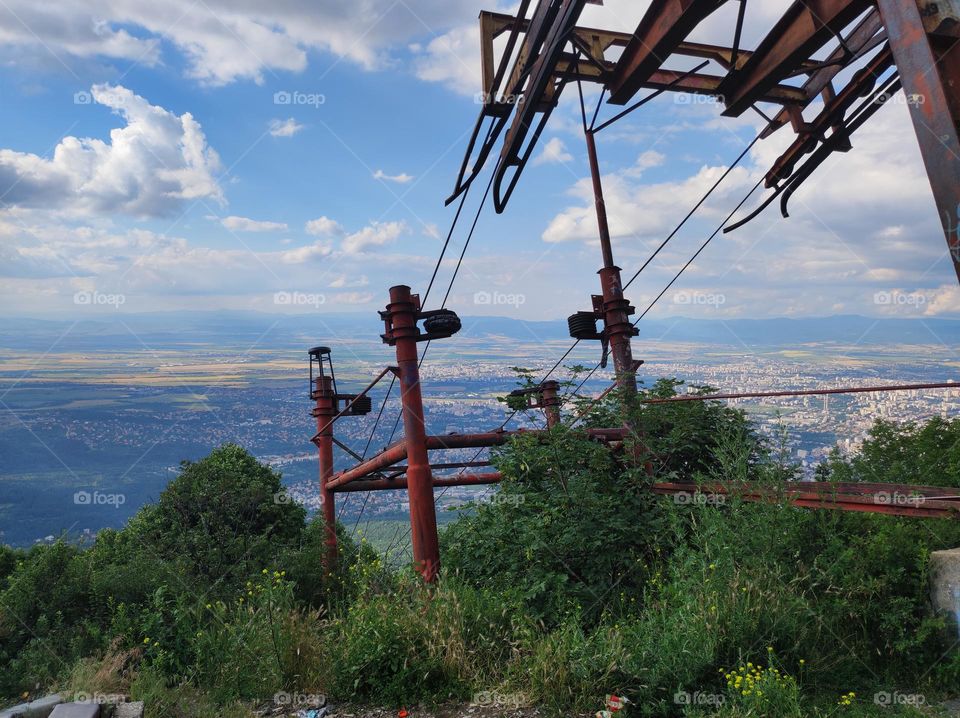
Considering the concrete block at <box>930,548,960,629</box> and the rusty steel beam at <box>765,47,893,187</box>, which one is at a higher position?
the rusty steel beam at <box>765,47,893,187</box>

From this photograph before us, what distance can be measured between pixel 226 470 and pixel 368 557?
23.8 ft

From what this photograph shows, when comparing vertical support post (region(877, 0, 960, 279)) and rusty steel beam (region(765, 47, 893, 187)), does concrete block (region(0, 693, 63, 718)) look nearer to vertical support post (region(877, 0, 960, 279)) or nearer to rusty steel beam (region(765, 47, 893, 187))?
vertical support post (region(877, 0, 960, 279))

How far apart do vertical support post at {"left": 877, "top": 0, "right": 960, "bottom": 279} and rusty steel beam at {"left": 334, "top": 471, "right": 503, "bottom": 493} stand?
8.19 meters

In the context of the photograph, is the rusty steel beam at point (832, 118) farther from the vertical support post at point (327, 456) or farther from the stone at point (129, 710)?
the vertical support post at point (327, 456)

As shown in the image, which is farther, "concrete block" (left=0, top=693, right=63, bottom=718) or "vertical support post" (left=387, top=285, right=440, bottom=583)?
"vertical support post" (left=387, top=285, right=440, bottom=583)

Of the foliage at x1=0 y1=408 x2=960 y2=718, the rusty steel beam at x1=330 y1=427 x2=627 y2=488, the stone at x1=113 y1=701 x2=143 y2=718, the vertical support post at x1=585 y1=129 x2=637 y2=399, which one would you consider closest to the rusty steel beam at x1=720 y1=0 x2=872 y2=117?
the vertical support post at x1=585 y1=129 x2=637 y2=399

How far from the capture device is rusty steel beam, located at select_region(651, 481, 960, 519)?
548cm

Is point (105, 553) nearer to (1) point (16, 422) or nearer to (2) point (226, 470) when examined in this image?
(2) point (226, 470)

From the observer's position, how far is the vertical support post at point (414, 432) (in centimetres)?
846

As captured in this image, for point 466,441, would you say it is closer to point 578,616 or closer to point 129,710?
point 578,616

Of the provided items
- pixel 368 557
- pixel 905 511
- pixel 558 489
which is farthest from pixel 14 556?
pixel 905 511

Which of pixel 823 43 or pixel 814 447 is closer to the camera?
pixel 823 43

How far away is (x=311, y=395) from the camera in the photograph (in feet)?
53.6

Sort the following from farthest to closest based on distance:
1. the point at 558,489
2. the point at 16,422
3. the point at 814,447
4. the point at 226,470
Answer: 1. the point at 16,422
2. the point at 226,470
3. the point at 814,447
4. the point at 558,489
